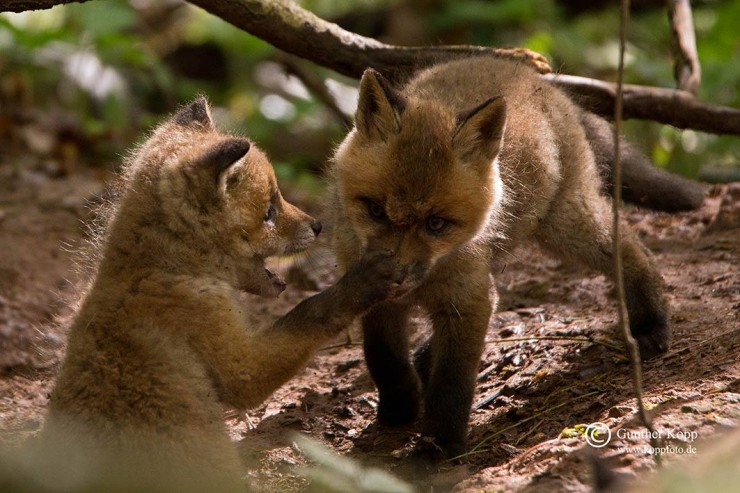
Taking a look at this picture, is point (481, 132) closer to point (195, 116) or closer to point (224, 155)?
point (224, 155)

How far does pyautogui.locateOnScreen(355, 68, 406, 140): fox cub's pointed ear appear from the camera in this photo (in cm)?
497

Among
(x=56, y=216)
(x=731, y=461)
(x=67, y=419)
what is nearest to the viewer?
(x=731, y=461)

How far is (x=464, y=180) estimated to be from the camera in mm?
4891

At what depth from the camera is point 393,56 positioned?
22.6 ft

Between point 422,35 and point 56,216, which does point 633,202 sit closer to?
point 56,216

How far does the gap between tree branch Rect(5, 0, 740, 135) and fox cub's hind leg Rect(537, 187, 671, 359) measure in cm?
140

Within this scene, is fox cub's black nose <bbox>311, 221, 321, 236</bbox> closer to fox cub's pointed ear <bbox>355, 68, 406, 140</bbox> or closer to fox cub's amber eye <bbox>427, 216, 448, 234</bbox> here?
fox cub's pointed ear <bbox>355, 68, 406, 140</bbox>

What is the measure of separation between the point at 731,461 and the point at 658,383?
2664 millimetres

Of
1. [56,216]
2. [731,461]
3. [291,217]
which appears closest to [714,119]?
[291,217]

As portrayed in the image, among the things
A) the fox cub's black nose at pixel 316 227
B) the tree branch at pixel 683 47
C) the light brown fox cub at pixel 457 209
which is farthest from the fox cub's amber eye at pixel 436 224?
the tree branch at pixel 683 47

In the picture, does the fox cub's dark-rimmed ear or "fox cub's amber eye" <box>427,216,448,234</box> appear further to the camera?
"fox cub's amber eye" <box>427,216,448,234</box>

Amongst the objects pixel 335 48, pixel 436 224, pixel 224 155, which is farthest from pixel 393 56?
pixel 224 155

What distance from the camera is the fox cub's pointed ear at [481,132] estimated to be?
4879mm

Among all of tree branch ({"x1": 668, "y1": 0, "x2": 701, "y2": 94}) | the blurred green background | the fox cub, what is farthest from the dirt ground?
the blurred green background
